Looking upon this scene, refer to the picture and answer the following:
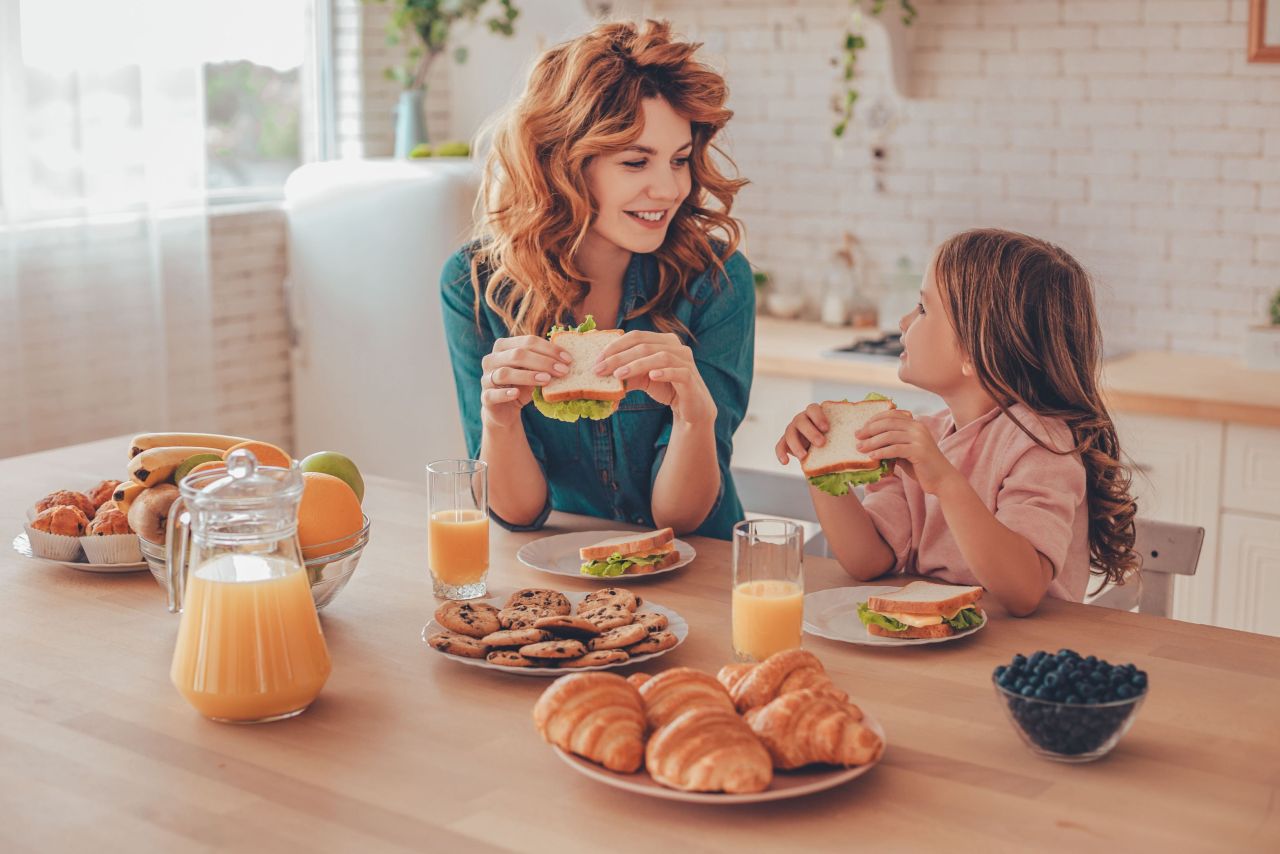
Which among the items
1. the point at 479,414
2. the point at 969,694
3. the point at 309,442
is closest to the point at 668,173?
the point at 479,414

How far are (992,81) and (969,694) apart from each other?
2828 millimetres

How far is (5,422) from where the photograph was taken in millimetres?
3586

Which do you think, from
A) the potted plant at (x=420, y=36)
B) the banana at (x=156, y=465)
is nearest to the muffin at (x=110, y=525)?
the banana at (x=156, y=465)

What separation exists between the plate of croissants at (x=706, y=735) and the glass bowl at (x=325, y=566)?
48 centimetres

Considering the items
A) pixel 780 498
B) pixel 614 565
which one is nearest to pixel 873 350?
pixel 780 498

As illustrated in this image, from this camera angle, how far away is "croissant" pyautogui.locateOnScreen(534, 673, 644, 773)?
3.93 feet

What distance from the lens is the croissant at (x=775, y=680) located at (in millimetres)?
1272

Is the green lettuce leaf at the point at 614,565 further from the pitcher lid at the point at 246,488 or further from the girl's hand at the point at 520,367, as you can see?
the pitcher lid at the point at 246,488

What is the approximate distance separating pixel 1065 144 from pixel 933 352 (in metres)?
2.10

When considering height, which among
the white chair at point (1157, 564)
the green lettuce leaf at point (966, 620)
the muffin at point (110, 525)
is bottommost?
the white chair at point (1157, 564)

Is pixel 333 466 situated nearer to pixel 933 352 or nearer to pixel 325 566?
pixel 325 566

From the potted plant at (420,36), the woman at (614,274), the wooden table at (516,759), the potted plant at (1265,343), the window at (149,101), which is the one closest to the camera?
the wooden table at (516,759)

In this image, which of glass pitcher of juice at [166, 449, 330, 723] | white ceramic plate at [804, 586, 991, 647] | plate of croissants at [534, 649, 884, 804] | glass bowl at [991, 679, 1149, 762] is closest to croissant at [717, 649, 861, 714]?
plate of croissants at [534, 649, 884, 804]

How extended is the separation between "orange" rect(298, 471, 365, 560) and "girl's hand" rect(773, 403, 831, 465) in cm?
54
